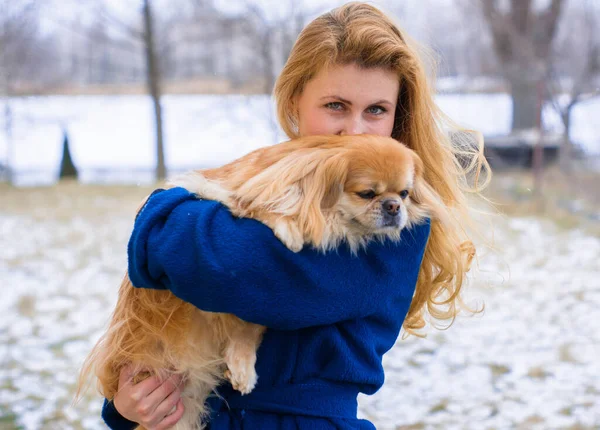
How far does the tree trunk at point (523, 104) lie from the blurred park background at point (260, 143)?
0.04 m

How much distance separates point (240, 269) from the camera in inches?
63.5

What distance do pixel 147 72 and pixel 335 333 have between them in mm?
18223

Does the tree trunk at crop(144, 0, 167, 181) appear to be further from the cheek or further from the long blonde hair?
the cheek

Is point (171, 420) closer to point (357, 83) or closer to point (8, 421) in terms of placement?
point (357, 83)

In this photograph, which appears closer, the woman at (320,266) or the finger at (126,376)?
the woman at (320,266)

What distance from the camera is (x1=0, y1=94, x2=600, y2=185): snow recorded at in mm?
15195

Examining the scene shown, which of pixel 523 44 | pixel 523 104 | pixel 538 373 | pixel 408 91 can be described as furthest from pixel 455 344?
pixel 523 44

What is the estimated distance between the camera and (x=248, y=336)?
6.50 feet

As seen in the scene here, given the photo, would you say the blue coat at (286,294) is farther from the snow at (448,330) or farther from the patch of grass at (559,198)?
the patch of grass at (559,198)

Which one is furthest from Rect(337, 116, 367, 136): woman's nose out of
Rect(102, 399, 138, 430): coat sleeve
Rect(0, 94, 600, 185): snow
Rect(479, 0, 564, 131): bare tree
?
Rect(479, 0, 564, 131): bare tree

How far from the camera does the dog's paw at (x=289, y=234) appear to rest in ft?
5.53

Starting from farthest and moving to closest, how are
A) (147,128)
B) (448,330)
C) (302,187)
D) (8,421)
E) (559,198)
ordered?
(147,128) < (559,198) < (448,330) < (8,421) < (302,187)

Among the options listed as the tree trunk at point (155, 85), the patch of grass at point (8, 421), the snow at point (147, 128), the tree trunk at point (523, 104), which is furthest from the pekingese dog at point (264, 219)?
→ the tree trunk at point (155, 85)

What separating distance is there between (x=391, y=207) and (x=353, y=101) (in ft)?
1.18
